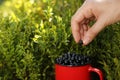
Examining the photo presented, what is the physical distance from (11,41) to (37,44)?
0.20 metres

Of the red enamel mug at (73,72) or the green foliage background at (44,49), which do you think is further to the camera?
the green foliage background at (44,49)

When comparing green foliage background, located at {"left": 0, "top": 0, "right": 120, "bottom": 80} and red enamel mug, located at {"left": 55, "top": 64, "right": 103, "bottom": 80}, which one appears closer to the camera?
red enamel mug, located at {"left": 55, "top": 64, "right": 103, "bottom": 80}

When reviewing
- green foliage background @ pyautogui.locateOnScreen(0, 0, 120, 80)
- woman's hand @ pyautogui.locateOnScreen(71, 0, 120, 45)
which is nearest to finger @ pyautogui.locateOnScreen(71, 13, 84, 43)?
woman's hand @ pyautogui.locateOnScreen(71, 0, 120, 45)

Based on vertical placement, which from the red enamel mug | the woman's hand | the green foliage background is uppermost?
the woman's hand

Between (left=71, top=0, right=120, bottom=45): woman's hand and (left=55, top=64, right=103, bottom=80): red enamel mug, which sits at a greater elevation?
(left=71, top=0, right=120, bottom=45): woman's hand

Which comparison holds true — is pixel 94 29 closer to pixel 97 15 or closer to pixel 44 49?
pixel 97 15

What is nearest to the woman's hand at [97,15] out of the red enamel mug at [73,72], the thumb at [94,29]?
the thumb at [94,29]

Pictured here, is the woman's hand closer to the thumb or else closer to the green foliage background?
the thumb

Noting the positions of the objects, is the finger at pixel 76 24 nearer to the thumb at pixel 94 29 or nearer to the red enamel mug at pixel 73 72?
the thumb at pixel 94 29

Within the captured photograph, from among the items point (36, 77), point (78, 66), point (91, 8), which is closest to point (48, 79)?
point (36, 77)

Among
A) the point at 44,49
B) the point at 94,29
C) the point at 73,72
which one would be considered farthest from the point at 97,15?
the point at 44,49

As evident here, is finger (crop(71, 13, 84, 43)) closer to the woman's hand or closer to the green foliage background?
the woman's hand

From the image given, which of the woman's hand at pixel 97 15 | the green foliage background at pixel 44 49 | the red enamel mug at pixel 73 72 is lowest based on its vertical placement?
the red enamel mug at pixel 73 72

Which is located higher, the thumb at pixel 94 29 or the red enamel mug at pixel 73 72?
the thumb at pixel 94 29
